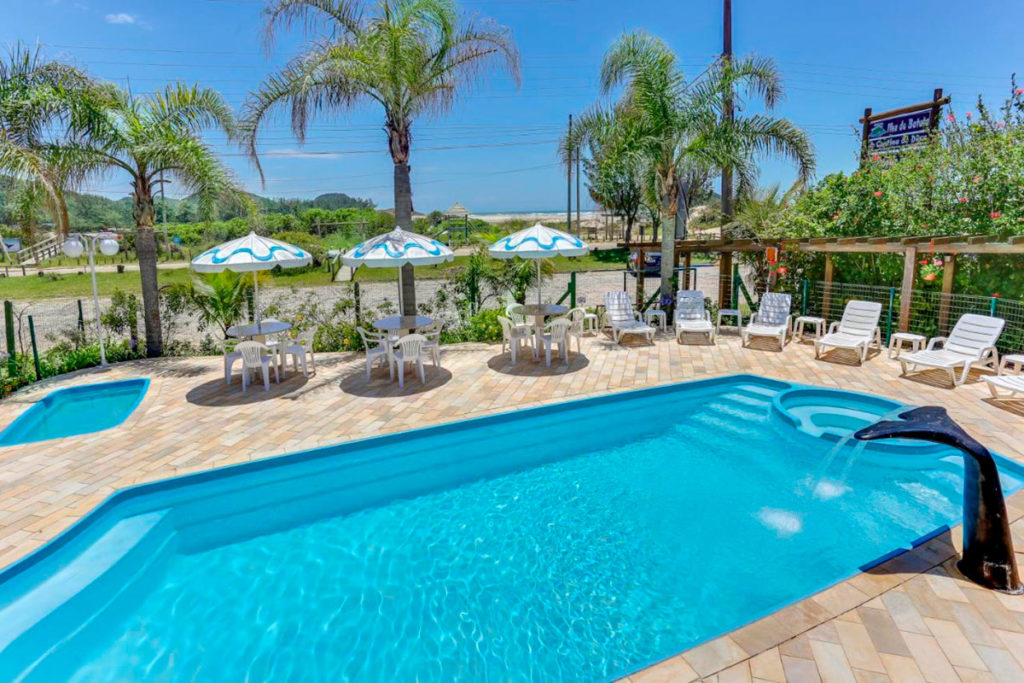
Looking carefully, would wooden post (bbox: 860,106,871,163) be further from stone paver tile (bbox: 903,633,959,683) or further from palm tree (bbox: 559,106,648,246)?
stone paver tile (bbox: 903,633,959,683)

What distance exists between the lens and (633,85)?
37.2 feet

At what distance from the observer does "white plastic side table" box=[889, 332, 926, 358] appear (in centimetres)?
904

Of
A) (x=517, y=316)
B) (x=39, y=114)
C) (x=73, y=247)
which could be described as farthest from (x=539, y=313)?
(x=39, y=114)

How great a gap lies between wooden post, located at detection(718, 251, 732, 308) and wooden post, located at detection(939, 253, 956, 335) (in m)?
4.29

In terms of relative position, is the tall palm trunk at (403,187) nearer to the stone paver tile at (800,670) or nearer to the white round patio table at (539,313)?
the white round patio table at (539,313)

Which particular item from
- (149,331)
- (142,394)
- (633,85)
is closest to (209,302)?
(149,331)

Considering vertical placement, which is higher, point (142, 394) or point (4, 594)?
point (142, 394)

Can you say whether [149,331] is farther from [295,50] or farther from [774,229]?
[774,229]

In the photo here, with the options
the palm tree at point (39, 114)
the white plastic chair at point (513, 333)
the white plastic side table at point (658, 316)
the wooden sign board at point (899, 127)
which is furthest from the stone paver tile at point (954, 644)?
the wooden sign board at point (899, 127)

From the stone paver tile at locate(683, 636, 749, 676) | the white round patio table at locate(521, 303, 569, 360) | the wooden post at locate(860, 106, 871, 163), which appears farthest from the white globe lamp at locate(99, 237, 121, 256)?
the wooden post at locate(860, 106, 871, 163)

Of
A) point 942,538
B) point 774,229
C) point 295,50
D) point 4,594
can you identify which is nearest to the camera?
point 4,594

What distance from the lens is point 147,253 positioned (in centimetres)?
991

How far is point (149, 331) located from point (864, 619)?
11.3m

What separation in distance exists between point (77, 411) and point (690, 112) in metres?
11.7
